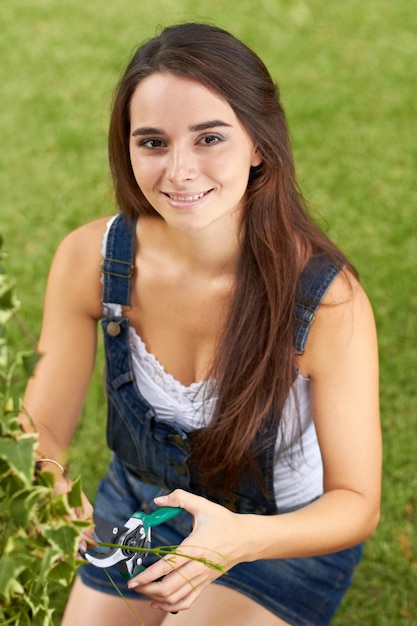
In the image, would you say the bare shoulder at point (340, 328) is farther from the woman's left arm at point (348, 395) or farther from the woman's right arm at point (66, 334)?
the woman's right arm at point (66, 334)

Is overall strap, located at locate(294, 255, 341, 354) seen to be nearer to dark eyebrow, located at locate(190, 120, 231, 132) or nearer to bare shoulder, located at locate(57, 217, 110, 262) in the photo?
dark eyebrow, located at locate(190, 120, 231, 132)

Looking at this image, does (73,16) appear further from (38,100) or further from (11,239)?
(11,239)

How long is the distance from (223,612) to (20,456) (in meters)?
1.14

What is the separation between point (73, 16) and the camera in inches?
233

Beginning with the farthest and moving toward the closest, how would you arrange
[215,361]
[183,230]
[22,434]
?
→ [215,361]
[183,230]
[22,434]

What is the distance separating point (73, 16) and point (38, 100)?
109cm

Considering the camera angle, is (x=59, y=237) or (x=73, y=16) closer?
(x=59, y=237)

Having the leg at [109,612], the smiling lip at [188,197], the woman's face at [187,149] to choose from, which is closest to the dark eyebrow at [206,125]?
the woman's face at [187,149]

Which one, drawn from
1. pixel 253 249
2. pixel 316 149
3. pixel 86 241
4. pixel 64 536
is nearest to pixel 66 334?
pixel 86 241

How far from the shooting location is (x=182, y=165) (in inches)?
74.3

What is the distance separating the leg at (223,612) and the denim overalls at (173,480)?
18 millimetres

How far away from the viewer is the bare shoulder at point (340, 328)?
79.1 inches

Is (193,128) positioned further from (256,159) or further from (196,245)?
(196,245)

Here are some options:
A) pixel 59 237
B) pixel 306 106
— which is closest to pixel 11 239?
pixel 59 237
